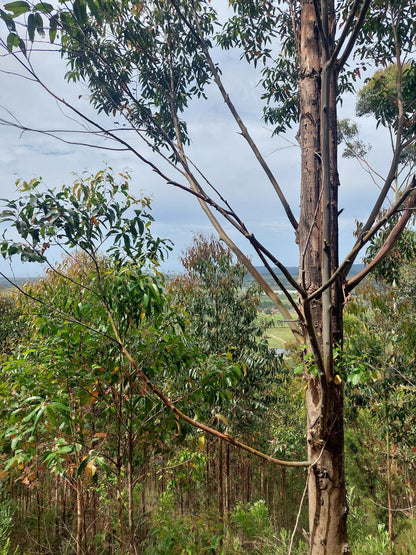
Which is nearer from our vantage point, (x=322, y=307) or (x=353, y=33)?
(x=353, y=33)

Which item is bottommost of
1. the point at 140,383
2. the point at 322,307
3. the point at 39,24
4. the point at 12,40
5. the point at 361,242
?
the point at 140,383

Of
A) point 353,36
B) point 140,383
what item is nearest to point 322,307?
point 353,36

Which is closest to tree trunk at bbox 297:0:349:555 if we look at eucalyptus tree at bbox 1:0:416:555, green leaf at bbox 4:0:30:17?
eucalyptus tree at bbox 1:0:416:555

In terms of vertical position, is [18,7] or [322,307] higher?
[18,7]

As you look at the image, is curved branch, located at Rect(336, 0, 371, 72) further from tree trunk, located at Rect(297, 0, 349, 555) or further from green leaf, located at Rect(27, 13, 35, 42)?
green leaf, located at Rect(27, 13, 35, 42)

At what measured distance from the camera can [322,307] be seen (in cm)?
127

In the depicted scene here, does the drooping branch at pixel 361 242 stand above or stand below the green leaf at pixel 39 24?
below

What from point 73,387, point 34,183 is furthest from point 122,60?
point 73,387

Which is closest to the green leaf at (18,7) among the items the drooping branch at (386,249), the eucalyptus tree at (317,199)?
the eucalyptus tree at (317,199)

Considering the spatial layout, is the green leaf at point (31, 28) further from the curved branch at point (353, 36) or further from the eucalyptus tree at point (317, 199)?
the curved branch at point (353, 36)

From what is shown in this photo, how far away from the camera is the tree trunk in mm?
969

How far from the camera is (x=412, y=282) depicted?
588cm

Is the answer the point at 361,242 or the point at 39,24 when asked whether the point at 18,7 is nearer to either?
Answer: the point at 39,24

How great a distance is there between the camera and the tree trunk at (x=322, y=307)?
38.2 inches
